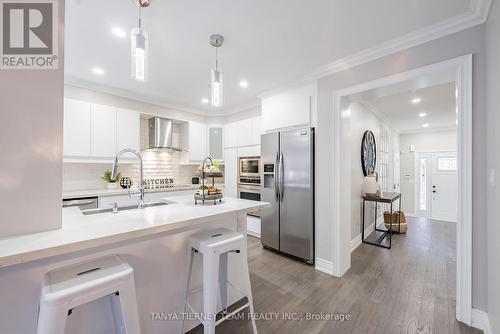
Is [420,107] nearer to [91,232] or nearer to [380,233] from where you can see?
[380,233]

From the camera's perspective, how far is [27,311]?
1.02 m

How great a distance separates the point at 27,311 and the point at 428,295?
320 cm

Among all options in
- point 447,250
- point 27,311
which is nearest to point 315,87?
point 27,311

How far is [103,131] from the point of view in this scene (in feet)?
10.5

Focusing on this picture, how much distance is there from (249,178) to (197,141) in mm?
1429

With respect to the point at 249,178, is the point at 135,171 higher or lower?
higher

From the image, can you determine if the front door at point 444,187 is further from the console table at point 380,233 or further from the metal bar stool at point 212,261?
the metal bar stool at point 212,261

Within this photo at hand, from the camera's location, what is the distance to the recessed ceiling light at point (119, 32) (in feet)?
6.13

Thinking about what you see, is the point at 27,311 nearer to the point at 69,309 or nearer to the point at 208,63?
the point at 69,309

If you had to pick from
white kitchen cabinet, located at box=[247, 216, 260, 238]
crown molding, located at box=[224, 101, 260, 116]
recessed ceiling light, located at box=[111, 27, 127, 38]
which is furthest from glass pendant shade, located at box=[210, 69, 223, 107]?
white kitchen cabinet, located at box=[247, 216, 260, 238]

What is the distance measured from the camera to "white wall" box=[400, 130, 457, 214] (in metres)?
5.77

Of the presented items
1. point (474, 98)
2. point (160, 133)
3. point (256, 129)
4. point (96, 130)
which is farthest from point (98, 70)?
point (474, 98)

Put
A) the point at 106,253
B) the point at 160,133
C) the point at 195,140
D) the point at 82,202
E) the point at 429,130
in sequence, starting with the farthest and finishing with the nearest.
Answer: the point at 429,130 < the point at 195,140 < the point at 160,133 < the point at 82,202 < the point at 106,253

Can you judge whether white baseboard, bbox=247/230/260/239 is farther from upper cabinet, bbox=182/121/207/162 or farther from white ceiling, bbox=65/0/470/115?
white ceiling, bbox=65/0/470/115
